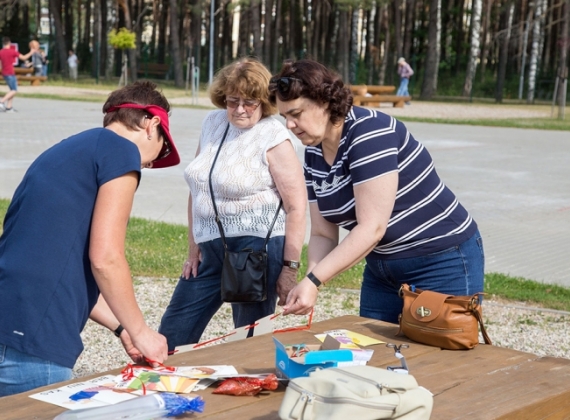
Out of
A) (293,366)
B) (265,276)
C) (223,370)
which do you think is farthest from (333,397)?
(265,276)

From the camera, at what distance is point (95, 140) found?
251 centimetres

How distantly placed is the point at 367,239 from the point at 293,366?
0.74 meters

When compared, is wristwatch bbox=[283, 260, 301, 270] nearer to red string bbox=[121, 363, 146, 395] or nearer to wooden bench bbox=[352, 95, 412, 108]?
red string bbox=[121, 363, 146, 395]

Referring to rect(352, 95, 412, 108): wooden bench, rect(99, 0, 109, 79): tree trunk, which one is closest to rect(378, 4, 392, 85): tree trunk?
rect(352, 95, 412, 108): wooden bench

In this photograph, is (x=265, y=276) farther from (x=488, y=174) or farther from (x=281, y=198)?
(x=488, y=174)

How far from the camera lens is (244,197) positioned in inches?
154

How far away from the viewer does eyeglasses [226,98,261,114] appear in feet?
12.8

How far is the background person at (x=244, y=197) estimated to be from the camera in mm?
3887

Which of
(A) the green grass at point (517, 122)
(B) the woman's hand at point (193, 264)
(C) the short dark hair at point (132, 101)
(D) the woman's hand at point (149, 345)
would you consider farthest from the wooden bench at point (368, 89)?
(D) the woman's hand at point (149, 345)

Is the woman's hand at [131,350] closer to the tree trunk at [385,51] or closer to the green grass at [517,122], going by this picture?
the green grass at [517,122]

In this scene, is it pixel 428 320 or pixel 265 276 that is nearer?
pixel 428 320

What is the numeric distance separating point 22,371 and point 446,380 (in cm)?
127

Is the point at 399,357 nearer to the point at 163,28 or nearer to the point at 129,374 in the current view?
the point at 129,374

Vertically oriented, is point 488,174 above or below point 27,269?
below
